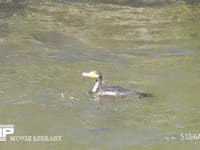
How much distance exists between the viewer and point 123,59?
53.8 feet

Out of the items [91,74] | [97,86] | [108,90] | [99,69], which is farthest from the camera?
[99,69]

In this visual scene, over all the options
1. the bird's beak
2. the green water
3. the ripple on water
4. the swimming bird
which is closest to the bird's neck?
the swimming bird

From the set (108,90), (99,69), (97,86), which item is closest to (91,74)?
(97,86)

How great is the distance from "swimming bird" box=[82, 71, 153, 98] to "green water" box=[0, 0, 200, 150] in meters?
0.15

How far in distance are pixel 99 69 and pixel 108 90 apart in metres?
1.89

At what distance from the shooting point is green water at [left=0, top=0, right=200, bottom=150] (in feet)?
39.5

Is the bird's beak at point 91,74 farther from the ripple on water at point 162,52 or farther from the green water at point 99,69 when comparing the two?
the ripple on water at point 162,52

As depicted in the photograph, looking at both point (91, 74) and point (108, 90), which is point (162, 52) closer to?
point (91, 74)

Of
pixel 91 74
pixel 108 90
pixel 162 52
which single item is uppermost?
pixel 162 52

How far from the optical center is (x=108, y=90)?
1388 centimetres

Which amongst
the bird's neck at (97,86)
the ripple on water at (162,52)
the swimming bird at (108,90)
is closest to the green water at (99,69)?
the ripple on water at (162,52)

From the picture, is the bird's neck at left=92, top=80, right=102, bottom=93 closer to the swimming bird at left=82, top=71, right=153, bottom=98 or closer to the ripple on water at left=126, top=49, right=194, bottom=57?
the swimming bird at left=82, top=71, right=153, bottom=98

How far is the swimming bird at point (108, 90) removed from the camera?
13.6 metres

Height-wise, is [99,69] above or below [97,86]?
above
